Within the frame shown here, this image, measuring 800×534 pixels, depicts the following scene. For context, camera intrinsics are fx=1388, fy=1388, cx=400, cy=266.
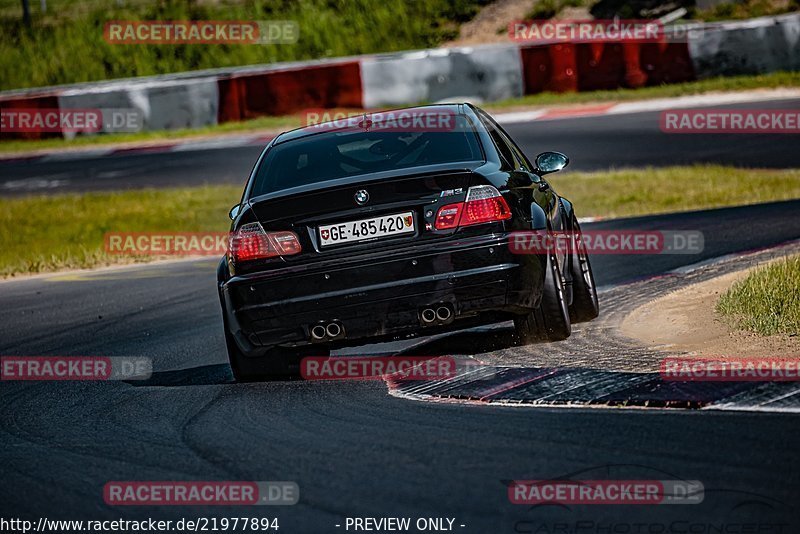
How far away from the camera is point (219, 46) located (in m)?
38.0

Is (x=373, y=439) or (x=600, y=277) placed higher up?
(x=373, y=439)

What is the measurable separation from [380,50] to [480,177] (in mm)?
29914

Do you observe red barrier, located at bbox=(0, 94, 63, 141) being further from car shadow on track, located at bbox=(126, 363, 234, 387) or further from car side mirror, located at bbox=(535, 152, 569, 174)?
car side mirror, located at bbox=(535, 152, 569, 174)

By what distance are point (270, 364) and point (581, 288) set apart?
2014 mm

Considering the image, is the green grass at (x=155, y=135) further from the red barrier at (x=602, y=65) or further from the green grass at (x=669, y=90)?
the red barrier at (x=602, y=65)

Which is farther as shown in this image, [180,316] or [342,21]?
[342,21]

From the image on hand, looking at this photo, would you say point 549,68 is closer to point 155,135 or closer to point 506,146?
point 155,135

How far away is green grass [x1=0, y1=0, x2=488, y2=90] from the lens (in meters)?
36.5

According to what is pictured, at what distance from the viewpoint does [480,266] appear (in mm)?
6715

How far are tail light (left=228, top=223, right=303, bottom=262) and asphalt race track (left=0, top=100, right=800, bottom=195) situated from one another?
38.4 ft

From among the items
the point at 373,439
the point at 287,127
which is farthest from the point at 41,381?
the point at 287,127

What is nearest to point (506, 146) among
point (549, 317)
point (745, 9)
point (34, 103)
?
point (549, 317)

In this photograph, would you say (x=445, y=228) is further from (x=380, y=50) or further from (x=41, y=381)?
(x=380, y=50)

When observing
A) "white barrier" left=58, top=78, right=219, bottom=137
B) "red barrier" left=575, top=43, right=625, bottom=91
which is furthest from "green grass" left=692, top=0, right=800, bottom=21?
"white barrier" left=58, top=78, right=219, bottom=137
